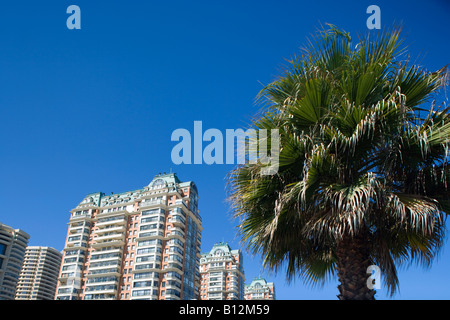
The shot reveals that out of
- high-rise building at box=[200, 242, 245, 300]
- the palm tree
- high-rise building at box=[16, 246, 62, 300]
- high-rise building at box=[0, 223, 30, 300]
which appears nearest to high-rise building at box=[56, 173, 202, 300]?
high-rise building at box=[0, 223, 30, 300]

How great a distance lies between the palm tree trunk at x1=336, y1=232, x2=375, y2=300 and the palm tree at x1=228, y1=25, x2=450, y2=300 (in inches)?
0.5

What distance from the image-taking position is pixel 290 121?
5305 mm

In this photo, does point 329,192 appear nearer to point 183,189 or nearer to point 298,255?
point 298,255

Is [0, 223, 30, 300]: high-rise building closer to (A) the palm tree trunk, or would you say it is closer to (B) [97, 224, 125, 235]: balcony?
(B) [97, 224, 125, 235]: balcony

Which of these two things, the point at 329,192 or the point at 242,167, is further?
the point at 242,167

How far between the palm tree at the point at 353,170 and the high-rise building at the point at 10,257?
10873 centimetres

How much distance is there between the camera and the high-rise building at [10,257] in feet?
316

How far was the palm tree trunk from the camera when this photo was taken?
4621 mm

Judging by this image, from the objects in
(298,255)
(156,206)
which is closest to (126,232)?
(156,206)

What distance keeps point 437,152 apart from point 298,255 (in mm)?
2457

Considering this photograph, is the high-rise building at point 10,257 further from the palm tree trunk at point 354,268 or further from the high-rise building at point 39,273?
the palm tree trunk at point 354,268

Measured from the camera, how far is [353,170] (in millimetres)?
5145

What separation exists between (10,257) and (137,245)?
5105 centimetres
